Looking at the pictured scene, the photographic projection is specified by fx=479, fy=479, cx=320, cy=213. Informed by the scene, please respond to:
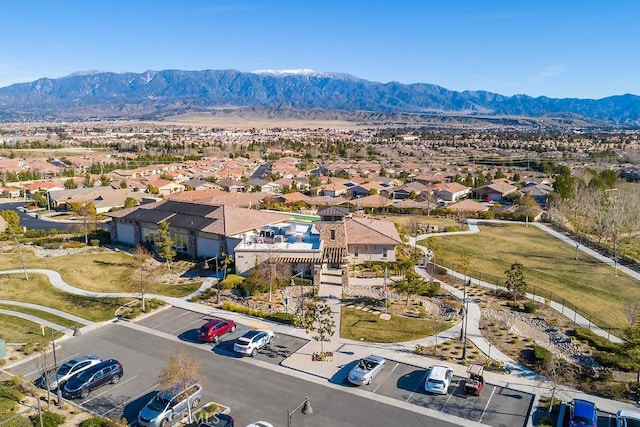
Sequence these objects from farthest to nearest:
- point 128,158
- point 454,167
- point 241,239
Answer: point 128,158 < point 454,167 < point 241,239

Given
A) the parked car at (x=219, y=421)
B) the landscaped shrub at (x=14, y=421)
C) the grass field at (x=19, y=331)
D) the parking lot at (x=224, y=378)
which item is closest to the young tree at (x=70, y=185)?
the grass field at (x=19, y=331)

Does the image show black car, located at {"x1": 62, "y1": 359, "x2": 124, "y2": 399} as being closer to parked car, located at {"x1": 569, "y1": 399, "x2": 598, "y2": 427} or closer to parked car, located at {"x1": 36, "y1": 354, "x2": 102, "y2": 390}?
parked car, located at {"x1": 36, "y1": 354, "x2": 102, "y2": 390}

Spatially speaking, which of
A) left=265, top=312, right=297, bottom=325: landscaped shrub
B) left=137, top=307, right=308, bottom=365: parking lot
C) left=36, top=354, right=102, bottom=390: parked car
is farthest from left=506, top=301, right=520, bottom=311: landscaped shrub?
left=36, top=354, right=102, bottom=390: parked car

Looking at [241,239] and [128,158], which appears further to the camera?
[128,158]

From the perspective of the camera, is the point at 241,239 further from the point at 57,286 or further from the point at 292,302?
the point at 57,286

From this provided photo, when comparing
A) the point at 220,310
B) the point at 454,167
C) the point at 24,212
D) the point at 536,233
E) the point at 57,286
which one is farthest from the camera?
the point at 454,167

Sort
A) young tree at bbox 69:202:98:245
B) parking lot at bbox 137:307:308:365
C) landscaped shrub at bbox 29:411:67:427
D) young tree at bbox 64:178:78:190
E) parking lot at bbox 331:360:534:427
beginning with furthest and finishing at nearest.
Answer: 1. young tree at bbox 64:178:78:190
2. young tree at bbox 69:202:98:245
3. parking lot at bbox 137:307:308:365
4. parking lot at bbox 331:360:534:427
5. landscaped shrub at bbox 29:411:67:427

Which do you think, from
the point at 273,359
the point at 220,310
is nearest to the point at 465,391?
the point at 273,359
